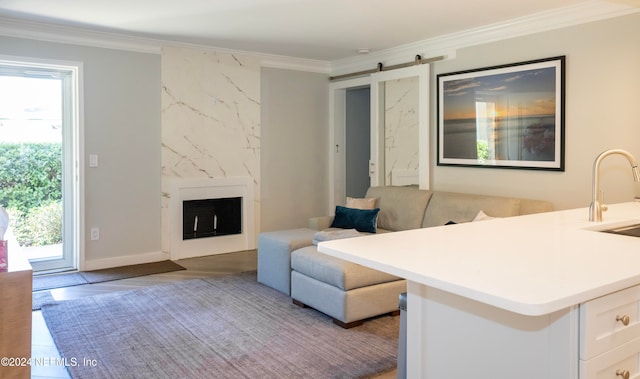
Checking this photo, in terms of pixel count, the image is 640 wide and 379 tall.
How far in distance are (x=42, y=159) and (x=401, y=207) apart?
140 inches

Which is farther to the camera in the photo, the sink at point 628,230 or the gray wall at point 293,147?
the gray wall at point 293,147

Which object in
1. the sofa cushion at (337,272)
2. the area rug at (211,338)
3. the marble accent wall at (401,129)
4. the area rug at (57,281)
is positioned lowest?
the area rug at (211,338)

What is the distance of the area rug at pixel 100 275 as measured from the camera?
457cm

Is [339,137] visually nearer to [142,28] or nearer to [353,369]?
[142,28]

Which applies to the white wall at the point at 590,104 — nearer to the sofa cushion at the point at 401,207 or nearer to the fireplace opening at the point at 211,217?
the sofa cushion at the point at 401,207

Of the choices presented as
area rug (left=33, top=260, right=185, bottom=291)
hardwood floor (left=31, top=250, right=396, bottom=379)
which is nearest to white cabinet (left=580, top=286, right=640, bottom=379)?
hardwood floor (left=31, top=250, right=396, bottom=379)

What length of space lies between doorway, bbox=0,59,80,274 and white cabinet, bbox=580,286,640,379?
4752mm

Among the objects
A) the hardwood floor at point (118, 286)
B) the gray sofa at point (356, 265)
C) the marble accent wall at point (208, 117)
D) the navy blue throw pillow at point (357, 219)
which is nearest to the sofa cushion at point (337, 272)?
the gray sofa at point (356, 265)

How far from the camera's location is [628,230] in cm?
236

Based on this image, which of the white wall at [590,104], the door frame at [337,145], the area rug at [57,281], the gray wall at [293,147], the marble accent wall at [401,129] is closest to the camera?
the white wall at [590,104]

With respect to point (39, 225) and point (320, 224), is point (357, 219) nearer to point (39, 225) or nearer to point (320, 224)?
point (320, 224)

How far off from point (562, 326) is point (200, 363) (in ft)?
6.87

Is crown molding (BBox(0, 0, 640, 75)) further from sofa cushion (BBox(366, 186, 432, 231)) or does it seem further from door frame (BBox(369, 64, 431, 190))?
sofa cushion (BBox(366, 186, 432, 231))

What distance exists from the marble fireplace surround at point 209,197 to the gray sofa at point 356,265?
54.0 inches
